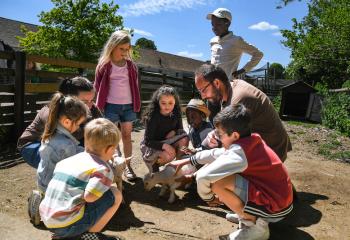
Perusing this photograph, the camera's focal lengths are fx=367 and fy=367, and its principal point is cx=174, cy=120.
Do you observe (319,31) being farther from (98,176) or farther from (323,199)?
(98,176)

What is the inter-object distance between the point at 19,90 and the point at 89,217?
3.84m

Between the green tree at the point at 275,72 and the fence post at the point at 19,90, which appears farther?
the green tree at the point at 275,72

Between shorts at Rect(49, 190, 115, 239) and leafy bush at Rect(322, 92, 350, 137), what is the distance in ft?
22.1

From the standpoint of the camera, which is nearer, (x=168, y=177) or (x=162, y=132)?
(x=168, y=177)

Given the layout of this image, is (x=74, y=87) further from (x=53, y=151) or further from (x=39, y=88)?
(x=39, y=88)

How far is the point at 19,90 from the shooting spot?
5473 millimetres

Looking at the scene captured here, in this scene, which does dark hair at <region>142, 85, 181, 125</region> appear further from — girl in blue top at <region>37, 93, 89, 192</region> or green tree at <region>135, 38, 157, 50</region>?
green tree at <region>135, 38, 157, 50</region>

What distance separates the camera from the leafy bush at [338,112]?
8.17m

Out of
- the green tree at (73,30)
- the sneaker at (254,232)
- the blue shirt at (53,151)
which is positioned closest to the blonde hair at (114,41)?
the blue shirt at (53,151)

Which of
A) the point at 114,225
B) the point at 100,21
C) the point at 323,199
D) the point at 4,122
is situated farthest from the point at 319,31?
the point at 100,21

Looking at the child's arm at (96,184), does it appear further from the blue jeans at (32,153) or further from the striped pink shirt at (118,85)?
the striped pink shirt at (118,85)

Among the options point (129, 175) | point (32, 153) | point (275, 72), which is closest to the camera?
point (32, 153)

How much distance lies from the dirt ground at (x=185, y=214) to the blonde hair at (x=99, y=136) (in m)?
0.81

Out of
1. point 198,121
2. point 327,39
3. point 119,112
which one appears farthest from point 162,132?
point 327,39
